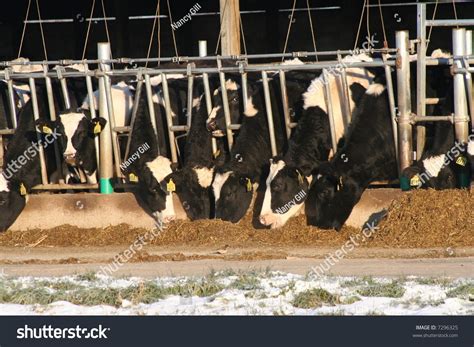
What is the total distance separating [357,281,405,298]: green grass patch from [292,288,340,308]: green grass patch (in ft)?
1.17

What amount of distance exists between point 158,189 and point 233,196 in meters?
0.98

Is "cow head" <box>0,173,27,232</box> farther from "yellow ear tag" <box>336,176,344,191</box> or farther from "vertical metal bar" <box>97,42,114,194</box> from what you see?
"yellow ear tag" <box>336,176,344,191</box>

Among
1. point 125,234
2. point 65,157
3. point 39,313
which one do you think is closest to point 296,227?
point 125,234

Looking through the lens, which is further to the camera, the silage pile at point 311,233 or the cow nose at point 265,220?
the cow nose at point 265,220

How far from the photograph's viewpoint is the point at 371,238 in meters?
12.5

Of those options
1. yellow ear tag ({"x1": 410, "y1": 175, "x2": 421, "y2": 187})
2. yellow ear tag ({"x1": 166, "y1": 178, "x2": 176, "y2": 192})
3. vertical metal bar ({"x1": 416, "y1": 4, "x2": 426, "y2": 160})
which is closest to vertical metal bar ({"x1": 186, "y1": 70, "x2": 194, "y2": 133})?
yellow ear tag ({"x1": 166, "y1": 178, "x2": 176, "y2": 192})

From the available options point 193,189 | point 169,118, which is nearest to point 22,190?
point 169,118

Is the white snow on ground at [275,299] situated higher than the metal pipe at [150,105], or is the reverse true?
the metal pipe at [150,105]

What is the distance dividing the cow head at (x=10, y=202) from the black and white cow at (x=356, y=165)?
3723mm

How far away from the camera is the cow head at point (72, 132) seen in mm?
14641

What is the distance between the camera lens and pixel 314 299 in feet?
27.9

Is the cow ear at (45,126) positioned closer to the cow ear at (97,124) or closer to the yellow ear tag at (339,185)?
the cow ear at (97,124)

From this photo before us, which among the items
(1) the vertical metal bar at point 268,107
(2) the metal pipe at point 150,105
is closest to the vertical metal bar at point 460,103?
(1) the vertical metal bar at point 268,107

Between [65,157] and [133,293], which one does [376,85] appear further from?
[133,293]
